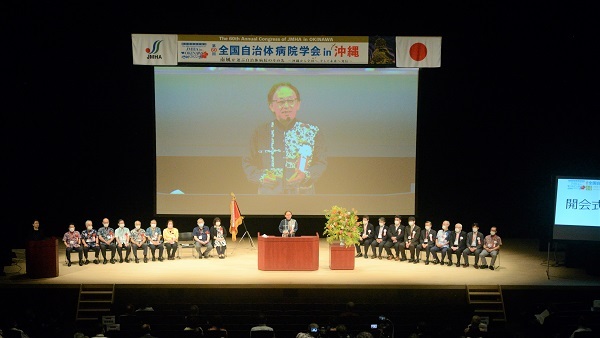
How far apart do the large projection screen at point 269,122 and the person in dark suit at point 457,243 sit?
8.89 ft

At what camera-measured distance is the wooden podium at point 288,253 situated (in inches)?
550

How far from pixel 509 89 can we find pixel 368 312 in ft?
26.8

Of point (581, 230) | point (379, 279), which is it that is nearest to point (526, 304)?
point (581, 230)

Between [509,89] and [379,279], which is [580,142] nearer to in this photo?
[509,89]

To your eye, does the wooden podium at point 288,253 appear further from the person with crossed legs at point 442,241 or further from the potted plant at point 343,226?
the person with crossed legs at point 442,241

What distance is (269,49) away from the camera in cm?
1638

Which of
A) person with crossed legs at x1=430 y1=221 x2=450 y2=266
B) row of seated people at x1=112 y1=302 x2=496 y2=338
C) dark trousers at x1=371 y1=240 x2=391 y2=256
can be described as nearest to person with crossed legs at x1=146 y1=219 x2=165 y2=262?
row of seated people at x1=112 y1=302 x2=496 y2=338

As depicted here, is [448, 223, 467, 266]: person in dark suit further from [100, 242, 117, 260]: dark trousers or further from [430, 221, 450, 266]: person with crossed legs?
[100, 242, 117, 260]: dark trousers

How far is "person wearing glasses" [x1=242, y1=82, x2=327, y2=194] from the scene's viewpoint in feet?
56.0

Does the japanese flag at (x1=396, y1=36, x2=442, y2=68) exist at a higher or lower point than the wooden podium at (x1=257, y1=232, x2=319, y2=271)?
higher

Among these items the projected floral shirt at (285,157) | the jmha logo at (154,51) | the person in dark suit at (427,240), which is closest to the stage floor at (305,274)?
the person in dark suit at (427,240)

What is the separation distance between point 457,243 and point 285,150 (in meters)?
4.98

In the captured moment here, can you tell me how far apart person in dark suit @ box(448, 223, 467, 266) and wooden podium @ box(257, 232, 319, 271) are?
311 cm

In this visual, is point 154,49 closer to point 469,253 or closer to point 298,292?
Result: point 298,292
